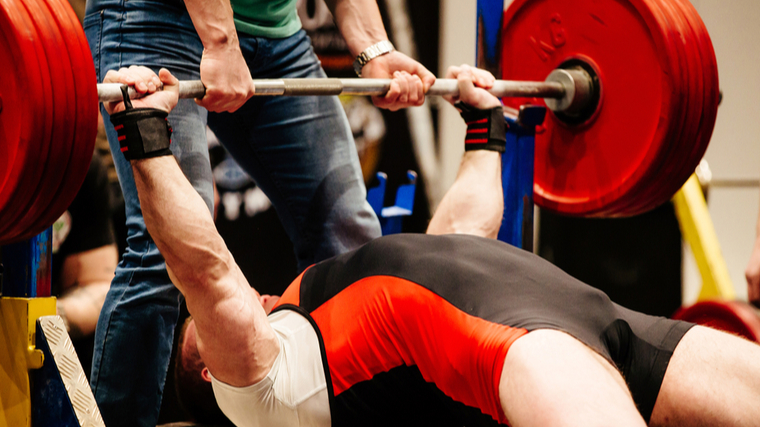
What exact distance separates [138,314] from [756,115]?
3360mm

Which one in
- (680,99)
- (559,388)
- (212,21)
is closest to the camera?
(559,388)

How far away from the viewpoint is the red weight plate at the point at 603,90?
197 centimetres

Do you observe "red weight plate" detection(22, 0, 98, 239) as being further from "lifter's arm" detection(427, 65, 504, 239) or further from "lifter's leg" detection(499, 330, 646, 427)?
"lifter's arm" detection(427, 65, 504, 239)

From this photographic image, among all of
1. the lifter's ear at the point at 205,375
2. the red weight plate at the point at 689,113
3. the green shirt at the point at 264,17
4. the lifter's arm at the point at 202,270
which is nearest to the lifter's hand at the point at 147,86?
the lifter's arm at the point at 202,270

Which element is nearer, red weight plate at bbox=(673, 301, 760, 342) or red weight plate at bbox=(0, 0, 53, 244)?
red weight plate at bbox=(0, 0, 53, 244)

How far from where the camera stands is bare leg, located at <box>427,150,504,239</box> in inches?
71.6

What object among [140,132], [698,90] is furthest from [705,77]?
[140,132]

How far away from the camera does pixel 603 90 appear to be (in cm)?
210

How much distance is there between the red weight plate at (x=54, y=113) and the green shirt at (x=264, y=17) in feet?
1.80

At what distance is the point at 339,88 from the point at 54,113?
0.66 m

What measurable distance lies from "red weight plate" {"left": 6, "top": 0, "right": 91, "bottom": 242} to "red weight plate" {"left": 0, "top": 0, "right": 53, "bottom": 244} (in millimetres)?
25

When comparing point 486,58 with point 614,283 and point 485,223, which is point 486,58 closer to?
point 485,223

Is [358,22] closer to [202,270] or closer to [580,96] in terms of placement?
[580,96]

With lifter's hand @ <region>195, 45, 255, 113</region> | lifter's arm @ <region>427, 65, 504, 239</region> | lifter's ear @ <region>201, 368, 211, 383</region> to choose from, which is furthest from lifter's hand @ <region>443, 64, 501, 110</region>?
lifter's ear @ <region>201, 368, 211, 383</region>
